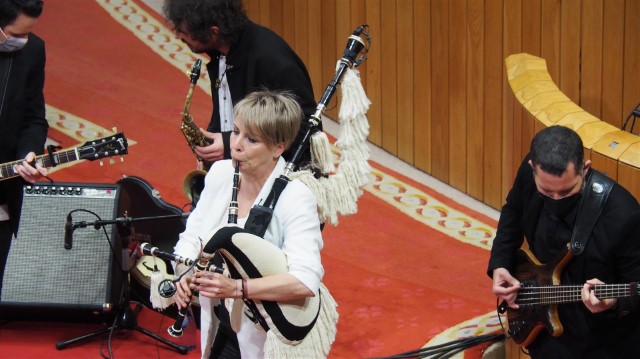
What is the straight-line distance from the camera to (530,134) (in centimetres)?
454

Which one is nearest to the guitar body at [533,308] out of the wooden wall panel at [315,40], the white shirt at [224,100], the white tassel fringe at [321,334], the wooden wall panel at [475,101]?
the white tassel fringe at [321,334]

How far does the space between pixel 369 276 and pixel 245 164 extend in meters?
2.50

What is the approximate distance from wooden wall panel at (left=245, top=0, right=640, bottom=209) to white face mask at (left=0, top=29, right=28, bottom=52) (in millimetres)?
2942

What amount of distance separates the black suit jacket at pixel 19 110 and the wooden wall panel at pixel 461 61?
9.30 feet

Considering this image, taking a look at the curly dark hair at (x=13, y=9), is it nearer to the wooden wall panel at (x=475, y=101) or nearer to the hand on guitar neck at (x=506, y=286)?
the hand on guitar neck at (x=506, y=286)

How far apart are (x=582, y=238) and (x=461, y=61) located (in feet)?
10.4

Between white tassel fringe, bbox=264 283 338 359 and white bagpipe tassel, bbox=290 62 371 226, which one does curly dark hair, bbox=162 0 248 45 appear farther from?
white tassel fringe, bbox=264 283 338 359

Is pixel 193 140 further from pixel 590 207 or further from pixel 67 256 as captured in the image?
pixel 590 207

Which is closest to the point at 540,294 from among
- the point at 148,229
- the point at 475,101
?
the point at 148,229

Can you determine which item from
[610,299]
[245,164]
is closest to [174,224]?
[245,164]

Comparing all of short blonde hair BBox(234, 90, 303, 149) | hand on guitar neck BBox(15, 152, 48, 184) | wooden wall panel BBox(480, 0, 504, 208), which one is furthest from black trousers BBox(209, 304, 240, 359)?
wooden wall panel BBox(480, 0, 504, 208)

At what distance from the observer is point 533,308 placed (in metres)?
3.76

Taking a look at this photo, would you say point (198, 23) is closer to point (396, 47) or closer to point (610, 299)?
point (610, 299)

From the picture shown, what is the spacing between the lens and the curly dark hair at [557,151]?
3.33 metres
